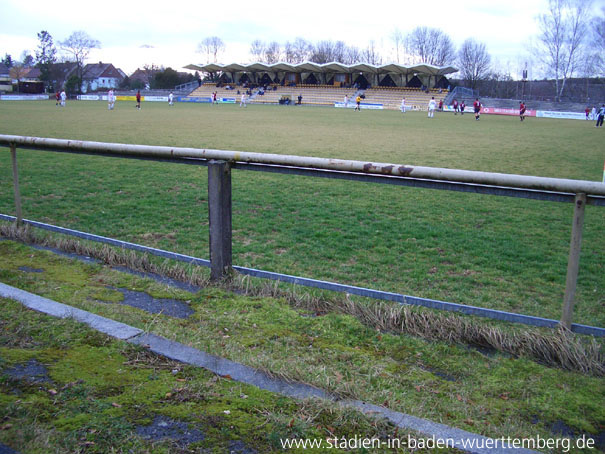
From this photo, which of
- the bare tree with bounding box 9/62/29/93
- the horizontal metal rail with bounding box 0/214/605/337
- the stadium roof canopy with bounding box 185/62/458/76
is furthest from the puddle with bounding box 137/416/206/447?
the bare tree with bounding box 9/62/29/93

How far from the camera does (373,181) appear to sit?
12.8ft

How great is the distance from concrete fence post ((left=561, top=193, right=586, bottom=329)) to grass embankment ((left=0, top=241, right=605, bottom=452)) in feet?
1.54

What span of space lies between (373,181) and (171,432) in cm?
233

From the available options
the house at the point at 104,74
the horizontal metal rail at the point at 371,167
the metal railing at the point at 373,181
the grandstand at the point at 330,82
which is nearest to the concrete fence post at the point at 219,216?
the metal railing at the point at 373,181

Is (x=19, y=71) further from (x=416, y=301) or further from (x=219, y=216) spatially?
(x=416, y=301)

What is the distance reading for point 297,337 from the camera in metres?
3.39

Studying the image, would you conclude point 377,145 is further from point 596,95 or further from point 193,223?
point 596,95

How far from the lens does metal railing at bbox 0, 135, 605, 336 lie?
11.1 ft

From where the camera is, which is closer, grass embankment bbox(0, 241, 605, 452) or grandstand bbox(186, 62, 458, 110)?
grass embankment bbox(0, 241, 605, 452)

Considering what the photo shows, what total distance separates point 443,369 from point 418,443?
1.04 m

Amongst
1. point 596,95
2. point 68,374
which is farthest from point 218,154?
point 596,95

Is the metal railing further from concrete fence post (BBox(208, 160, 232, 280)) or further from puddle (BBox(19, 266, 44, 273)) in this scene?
puddle (BBox(19, 266, 44, 273))

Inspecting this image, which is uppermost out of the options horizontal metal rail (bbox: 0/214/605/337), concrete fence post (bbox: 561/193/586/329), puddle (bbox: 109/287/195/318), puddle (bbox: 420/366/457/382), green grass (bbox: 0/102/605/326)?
concrete fence post (bbox: 561/193/586/329)

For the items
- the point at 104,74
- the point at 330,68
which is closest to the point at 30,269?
the point at 330,68
